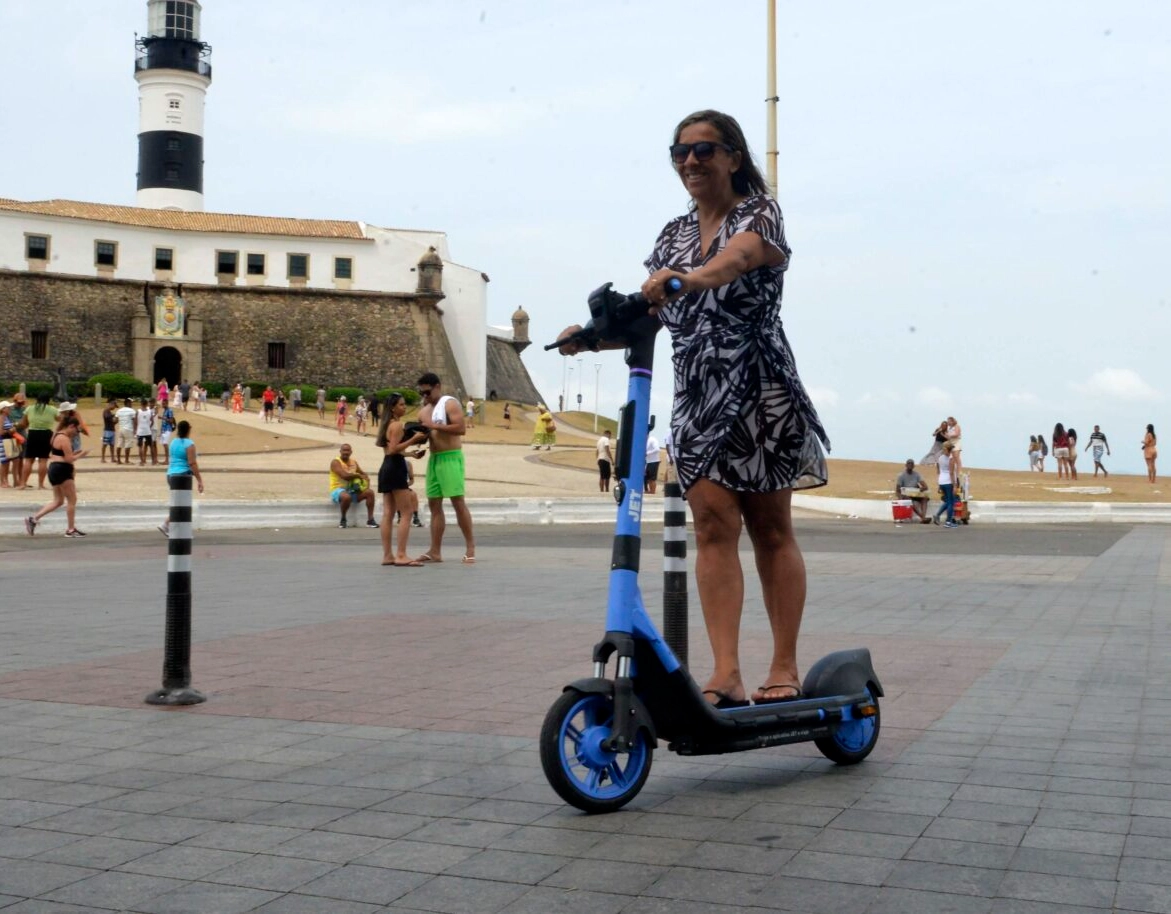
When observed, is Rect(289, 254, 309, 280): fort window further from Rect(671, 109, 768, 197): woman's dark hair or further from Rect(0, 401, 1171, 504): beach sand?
Rect(671, 109, 768, 197): woman's dark hair

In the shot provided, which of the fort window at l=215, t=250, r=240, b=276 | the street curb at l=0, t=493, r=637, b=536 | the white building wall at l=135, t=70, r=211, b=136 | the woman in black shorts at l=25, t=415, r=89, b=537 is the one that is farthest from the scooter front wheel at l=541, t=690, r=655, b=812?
the white building wall at l=135, t=70, r=211, b=136

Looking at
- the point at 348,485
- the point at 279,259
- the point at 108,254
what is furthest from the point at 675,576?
the point at 279,259

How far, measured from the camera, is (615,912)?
2982 mm

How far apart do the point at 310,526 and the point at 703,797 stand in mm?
19672

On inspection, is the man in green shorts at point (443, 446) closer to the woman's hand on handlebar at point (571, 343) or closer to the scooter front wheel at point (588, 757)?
the woman's hand on handlebar at point (571, 343)

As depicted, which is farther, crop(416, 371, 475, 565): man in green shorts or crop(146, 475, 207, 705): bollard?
crop(416, 371, 475, 565): man in green shorts

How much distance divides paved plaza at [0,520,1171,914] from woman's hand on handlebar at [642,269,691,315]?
1.44 m

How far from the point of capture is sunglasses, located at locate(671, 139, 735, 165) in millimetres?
4465

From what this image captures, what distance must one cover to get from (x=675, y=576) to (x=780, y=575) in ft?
6.18

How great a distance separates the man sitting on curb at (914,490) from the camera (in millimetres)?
27453

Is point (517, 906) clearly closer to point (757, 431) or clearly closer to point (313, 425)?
point (757, 431)

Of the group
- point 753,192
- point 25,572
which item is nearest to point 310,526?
point 25,572

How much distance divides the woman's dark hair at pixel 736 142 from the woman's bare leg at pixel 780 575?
1008 mm

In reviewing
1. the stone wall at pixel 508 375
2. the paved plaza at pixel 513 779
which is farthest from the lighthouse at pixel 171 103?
the paved plaza at pixel 513 779
